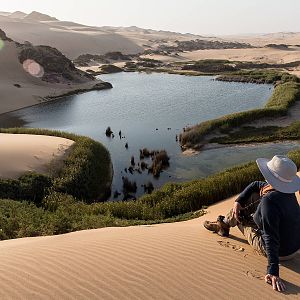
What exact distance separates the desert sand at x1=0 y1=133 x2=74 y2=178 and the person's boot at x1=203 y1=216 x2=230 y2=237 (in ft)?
33.2

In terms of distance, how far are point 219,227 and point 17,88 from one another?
41.9m

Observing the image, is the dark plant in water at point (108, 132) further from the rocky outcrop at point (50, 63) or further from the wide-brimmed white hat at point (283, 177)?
the rocky outcrop at point (50, 63)

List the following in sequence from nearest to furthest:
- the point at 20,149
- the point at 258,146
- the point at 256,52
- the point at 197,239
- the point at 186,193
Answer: the point at 197,239, the point at 186,193, the point at 20,149, the point at 258,146, the point at 256,52

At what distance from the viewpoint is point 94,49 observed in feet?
362

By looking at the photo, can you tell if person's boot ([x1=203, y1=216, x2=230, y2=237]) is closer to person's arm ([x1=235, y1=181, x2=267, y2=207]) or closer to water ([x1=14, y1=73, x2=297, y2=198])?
person's arm ([x1=235, y1=181, x2=267, y2=207])

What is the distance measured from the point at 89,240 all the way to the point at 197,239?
1.95m

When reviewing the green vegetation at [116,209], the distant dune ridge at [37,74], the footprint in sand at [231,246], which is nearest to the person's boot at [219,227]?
the footprint in sand at [231,246]

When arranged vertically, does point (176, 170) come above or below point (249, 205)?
below

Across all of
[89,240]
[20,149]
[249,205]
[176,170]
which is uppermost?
[249,205]

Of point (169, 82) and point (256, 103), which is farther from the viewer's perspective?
point (169, 82)

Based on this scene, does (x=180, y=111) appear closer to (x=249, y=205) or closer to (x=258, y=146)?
(x=258, y=146)

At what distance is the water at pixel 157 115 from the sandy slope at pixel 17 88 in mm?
1993

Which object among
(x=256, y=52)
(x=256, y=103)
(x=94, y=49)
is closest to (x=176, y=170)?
(x=256, y=103)

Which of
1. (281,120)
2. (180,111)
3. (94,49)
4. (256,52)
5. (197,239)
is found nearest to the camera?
(197,239)
